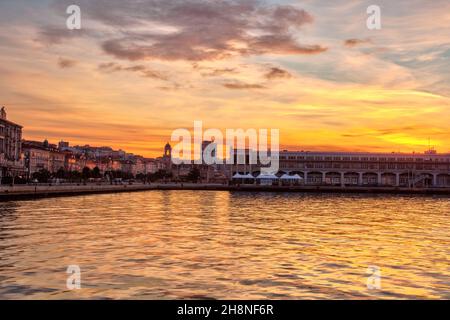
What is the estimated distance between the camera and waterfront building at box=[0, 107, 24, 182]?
128425 millimetres

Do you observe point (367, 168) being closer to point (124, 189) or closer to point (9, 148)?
point (124, 189)

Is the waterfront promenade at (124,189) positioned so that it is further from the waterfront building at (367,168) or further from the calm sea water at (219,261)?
the calm sea water at (219,261)

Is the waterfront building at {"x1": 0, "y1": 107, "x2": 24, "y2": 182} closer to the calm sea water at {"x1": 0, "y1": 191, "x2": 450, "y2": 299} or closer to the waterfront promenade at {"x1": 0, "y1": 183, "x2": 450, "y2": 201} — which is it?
the waterfront promenade at {"x1": 0, "y1": 183, "x2": 450, "y2": 201}

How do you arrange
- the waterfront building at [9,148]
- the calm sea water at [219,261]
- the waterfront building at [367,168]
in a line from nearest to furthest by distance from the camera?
1. the calm sea water at [219,261]
2. the waterfront building at [9,148]
3. the waterfront building at [367,168]

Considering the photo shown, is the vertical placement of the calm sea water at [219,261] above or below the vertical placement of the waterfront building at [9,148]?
below

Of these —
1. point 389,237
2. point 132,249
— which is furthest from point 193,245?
point 389,237

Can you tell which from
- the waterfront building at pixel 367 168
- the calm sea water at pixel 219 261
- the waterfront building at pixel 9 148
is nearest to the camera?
the calm sea water at pixel 219 261

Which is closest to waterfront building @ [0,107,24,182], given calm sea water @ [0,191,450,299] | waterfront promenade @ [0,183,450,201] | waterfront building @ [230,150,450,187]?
waterfront promenade @ [0,183,450,201]

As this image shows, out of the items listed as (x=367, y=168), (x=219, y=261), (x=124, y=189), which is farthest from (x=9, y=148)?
(x=219, y=261)

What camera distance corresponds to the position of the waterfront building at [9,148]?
12843 cm

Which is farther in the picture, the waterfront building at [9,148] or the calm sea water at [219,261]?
the waterfront building at [9,148]

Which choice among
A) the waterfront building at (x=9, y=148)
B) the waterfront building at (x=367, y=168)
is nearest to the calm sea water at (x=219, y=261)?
the waterfront building at (x=9, y=148)
